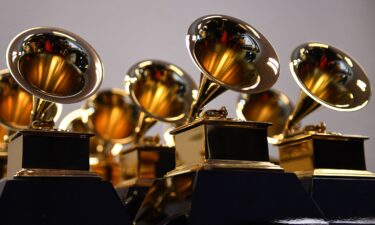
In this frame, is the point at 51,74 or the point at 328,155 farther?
the point at 328,155

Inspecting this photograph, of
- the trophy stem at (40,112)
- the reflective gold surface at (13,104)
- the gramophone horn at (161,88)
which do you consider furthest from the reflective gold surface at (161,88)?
the trophy stem at (40,112)

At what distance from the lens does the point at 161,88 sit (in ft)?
8.09

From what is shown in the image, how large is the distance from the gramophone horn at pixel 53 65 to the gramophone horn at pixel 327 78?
79cm

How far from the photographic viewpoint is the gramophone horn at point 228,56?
1828 millimetres

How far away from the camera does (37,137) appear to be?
167 centimetres

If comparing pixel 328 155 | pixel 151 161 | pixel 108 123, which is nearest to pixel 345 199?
pixel 328 155

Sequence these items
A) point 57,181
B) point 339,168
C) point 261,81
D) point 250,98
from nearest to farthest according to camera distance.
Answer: point 57,181
point 261,81
point 339,168
point 250,98

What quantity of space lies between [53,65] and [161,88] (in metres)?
0.69

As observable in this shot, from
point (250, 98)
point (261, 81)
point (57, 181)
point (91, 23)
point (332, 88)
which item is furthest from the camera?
point (91, 23)

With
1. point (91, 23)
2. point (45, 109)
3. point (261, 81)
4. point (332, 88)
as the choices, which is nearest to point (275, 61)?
point (261, 81)

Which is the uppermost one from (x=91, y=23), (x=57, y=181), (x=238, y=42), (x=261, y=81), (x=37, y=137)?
(x=91, y=23)

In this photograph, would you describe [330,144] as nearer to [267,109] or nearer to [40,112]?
[267,109]

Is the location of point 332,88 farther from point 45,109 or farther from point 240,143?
point 45,109

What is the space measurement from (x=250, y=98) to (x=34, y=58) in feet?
4.29
